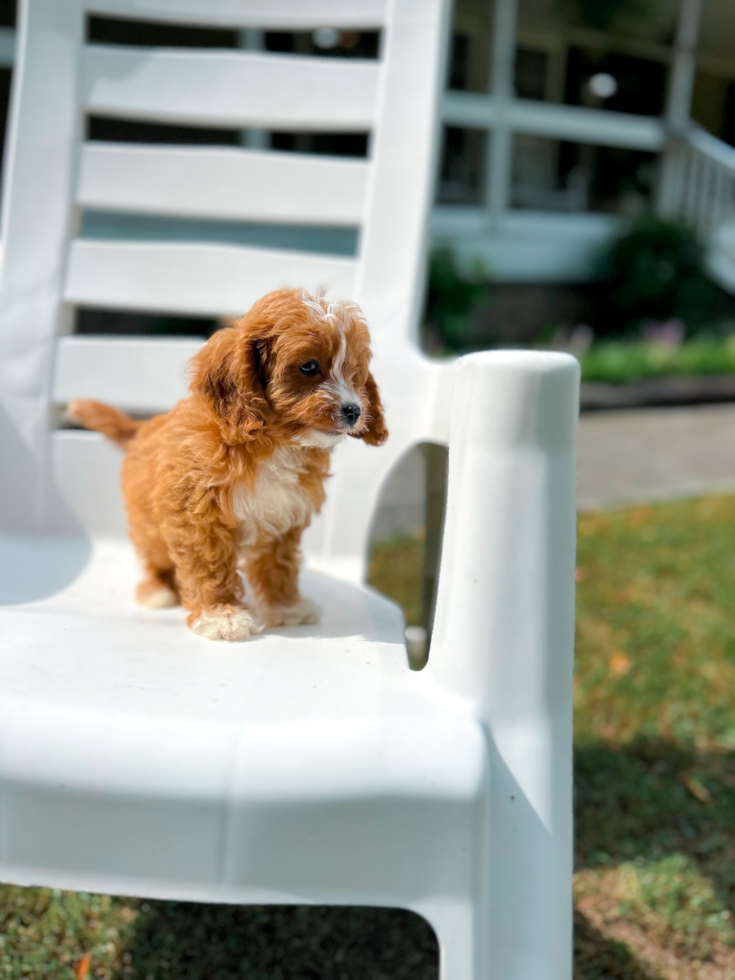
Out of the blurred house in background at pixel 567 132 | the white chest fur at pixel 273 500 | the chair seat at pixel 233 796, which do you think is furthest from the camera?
the blurred house in background at pixel 567 132

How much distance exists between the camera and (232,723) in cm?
76

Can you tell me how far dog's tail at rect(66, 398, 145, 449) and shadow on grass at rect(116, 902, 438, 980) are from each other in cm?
73

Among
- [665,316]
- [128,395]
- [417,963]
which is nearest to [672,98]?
[665,316]

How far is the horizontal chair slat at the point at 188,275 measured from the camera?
5.40 ft

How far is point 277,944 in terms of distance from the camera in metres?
1.24

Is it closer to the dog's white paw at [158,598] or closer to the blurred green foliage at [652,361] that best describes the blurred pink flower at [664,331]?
the blurred green foliage at [652,361]

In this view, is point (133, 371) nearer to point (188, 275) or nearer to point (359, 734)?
point (188, 275)

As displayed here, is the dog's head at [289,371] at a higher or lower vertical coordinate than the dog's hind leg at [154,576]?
higher

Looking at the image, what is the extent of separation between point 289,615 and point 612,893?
737 millimetres

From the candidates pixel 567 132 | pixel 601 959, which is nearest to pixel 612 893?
pixel 601 959

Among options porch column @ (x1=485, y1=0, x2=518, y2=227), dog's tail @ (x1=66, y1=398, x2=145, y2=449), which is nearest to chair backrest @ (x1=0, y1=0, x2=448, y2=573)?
dog's tail @ (x1=66, y1=398, x2=145, y2=449)

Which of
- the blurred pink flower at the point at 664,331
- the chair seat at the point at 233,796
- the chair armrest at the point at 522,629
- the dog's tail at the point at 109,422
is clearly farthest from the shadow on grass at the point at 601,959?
the blurred pink flower at the point at 664,331

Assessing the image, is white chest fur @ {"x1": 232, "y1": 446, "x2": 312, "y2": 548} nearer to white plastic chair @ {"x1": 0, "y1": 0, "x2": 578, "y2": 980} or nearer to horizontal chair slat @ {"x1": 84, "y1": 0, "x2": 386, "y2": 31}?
white plastic chair @ {"x1": 0, "y1": 0, "x2": 578, "y2": 980}

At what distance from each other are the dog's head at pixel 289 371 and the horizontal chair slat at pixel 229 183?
83cm
